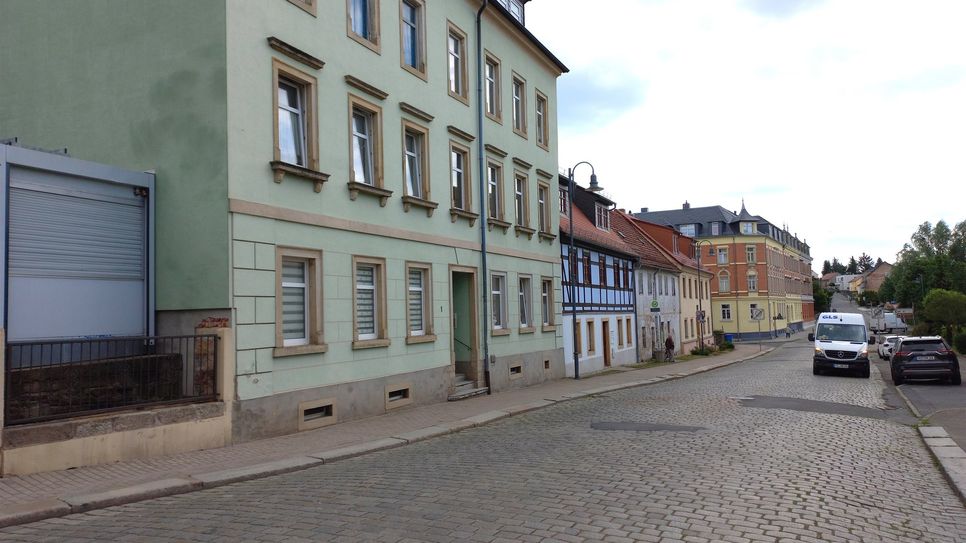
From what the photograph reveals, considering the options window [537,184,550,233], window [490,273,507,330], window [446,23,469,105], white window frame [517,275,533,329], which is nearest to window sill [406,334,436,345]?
window [490,273,507,330]

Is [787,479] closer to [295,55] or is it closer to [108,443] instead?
[108,443]

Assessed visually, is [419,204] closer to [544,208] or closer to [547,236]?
[547,236]

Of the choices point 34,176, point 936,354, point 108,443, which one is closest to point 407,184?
point 34,176

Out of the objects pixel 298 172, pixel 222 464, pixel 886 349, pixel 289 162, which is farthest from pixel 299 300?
pixel 886 349

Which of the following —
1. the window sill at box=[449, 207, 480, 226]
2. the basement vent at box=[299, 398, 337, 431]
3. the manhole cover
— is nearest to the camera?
the manhole cover

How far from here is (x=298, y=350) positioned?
13648 millimetres

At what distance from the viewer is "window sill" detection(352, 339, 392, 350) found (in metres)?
15.3

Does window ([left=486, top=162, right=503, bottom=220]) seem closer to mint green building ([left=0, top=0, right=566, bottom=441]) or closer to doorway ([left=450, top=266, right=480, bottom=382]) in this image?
mint green building ([left=0, top=0, right=566, bottom=441])

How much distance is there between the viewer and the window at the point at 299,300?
1352 centimetres

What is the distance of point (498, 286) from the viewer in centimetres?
2295

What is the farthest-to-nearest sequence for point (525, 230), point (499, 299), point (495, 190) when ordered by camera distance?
point (525, 230)
point (495, 190)
point (499, 299)

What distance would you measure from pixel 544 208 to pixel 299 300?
14.0 meters

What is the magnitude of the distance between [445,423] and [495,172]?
10271 mm

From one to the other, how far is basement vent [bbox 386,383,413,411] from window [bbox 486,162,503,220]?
692 centimetres
